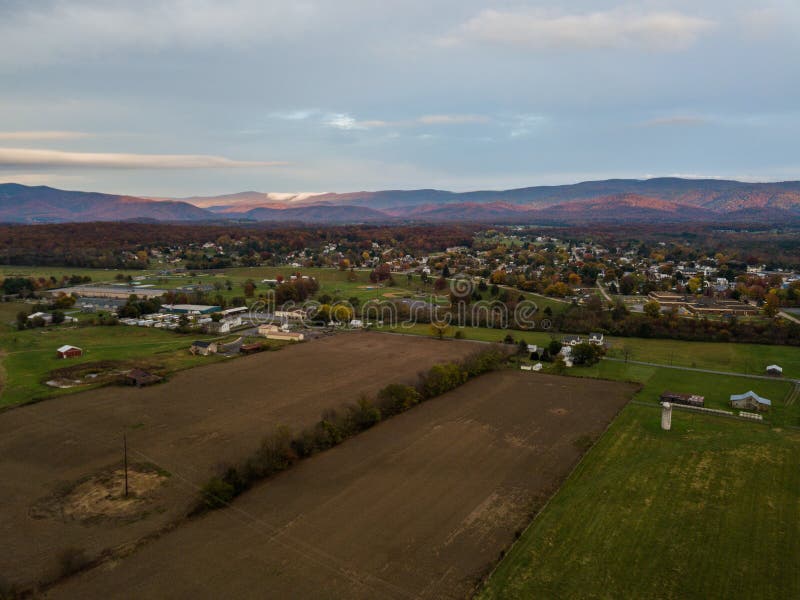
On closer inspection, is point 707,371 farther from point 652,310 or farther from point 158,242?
point 158,242

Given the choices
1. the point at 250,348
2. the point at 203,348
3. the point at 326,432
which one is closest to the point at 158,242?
the point at 203,348

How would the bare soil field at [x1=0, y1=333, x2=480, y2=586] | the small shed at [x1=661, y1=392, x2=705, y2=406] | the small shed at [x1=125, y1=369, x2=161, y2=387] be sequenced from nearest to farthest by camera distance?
the bare soil field at [x1=0, y1=333, x2=480, y2=586]
the small shed at [x1=661, y1=392, x2=705, y2=406]
the small shed at [x1=125, y1=369, x2=161, y2=387]

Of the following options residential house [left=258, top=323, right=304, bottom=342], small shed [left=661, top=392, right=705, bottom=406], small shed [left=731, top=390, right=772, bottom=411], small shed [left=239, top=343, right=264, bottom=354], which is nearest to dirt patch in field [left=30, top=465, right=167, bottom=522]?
small shed [left=239, top=343, right=264, bottom=354]

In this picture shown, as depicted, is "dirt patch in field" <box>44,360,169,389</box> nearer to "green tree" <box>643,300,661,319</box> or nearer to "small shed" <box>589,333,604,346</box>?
"small shed" <box>589,333,604,346</box>

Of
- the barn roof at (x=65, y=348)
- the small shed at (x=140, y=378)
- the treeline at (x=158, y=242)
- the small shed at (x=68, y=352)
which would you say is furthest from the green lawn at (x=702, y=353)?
the treeline at (x=158, y=242)

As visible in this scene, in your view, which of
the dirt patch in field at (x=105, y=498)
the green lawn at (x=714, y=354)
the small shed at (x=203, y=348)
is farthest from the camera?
the small shed at (x=203, y=348)

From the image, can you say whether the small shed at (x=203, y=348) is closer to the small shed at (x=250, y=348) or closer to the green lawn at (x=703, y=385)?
the small shed at (x=250, y=348)

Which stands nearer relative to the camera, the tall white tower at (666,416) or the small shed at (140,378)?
the tall white tower at (666,416)

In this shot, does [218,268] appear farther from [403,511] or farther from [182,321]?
[403,511]
